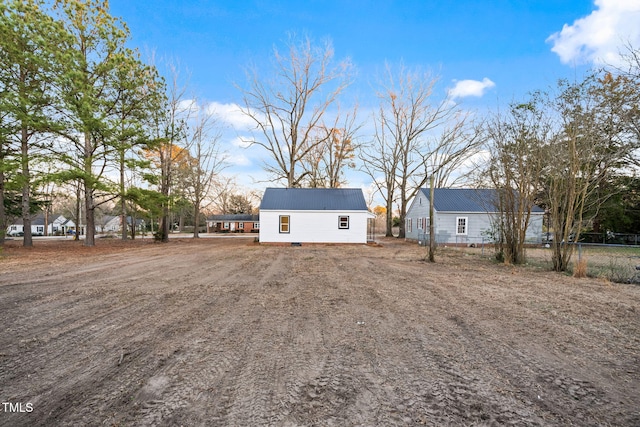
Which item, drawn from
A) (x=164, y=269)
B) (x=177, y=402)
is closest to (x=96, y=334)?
(x=177, y=402)

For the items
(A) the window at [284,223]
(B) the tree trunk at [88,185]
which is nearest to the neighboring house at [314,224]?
(A) the window at [284,223]

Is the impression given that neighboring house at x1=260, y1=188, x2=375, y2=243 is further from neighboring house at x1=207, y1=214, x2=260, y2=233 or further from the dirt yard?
neighboring house at x1=207, y1=214, x2=260, y2=233

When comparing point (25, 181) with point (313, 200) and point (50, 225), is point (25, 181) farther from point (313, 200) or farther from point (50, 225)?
point (50, 225)

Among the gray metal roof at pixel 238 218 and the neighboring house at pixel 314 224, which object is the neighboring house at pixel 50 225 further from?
the neighboring house at pixel 314 224

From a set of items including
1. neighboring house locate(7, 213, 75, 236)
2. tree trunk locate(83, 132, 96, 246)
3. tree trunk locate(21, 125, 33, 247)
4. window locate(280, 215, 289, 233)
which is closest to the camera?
tree trunk locate(21, 125, 33, 247)

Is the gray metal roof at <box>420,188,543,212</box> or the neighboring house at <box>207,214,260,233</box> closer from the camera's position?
the gray metal roof at <box>420,188,543,212</box>

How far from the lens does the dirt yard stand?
233 cm

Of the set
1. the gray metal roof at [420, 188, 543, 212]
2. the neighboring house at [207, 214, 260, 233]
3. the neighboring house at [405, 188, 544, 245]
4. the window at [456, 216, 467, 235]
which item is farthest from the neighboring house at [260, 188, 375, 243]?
the neighboring house at [207, 214, 260, 233]

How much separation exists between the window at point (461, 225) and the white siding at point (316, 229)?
280 inches

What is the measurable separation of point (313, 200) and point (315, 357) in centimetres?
1806

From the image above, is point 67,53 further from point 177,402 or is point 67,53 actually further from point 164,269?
point 177,402

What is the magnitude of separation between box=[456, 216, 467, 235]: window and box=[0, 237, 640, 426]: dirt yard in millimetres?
16416

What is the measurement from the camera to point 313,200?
21.1 m

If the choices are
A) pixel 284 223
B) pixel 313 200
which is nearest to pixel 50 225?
pixel 284 223
